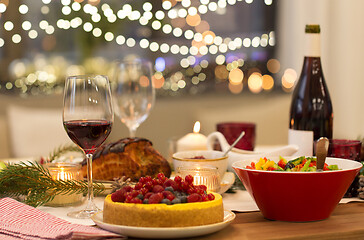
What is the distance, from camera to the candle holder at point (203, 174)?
107 cm

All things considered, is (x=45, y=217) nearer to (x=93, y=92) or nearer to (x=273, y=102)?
(x=93, y=92)

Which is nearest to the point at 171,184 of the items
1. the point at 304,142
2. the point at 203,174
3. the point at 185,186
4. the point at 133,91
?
the point at 185,186

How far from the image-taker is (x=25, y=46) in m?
3.41

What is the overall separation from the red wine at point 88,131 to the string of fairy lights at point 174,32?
2468mm

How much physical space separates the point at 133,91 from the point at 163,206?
2.82ft

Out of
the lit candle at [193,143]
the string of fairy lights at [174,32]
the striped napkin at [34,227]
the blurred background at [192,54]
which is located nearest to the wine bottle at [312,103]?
the lit candle at [193,143]

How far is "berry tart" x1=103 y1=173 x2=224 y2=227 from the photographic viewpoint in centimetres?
82

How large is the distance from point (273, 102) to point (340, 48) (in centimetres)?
53

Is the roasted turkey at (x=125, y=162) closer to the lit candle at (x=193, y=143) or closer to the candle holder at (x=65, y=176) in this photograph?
the candle holder at (x=65, y=176)

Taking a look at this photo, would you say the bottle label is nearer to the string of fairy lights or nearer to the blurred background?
the blurred background

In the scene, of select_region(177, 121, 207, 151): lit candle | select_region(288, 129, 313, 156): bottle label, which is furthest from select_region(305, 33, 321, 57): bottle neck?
select_region(177, 121, 207, 151): lit candle

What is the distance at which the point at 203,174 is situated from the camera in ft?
3.52

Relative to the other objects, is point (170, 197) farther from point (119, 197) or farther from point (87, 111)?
point (87, 111)

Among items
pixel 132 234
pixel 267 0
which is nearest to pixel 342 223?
pixel 132 234
